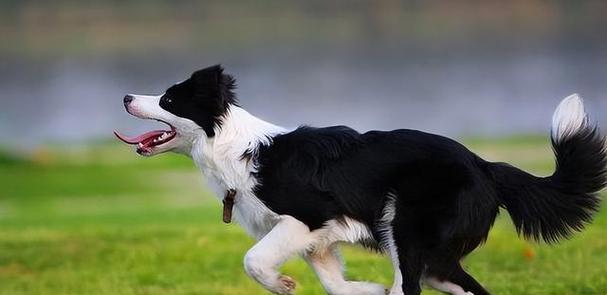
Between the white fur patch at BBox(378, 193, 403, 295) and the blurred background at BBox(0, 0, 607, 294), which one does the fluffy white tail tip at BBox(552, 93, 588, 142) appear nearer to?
the blurred background at BBox(0, 0, 607, 294)

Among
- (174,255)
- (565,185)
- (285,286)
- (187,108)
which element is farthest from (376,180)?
(174,255)

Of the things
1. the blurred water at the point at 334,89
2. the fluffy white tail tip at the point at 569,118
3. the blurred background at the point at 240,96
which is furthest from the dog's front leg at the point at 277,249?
the blurred water at the point at 334,89

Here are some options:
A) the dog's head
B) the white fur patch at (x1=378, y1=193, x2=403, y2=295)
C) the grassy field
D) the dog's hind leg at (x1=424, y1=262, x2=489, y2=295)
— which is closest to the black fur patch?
the dog's head

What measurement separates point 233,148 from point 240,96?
16.4 meters

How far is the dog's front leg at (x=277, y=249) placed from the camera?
18.4 feet

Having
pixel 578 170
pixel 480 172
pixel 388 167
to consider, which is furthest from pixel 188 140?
pixel 578 170

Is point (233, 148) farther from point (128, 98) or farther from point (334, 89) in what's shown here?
point (334, 89)

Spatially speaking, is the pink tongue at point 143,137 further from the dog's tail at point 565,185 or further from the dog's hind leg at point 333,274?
the dog's tail at point 565,185

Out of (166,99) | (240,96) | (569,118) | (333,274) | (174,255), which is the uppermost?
(569,118)

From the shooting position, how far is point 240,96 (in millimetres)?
22109

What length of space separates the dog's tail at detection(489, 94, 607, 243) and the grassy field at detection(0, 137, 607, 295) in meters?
0.30

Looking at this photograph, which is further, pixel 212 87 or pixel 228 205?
pixel 228 205

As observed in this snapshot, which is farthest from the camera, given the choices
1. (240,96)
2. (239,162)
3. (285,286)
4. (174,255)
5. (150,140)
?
(240,96)

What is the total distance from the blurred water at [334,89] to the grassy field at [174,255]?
607 cm
